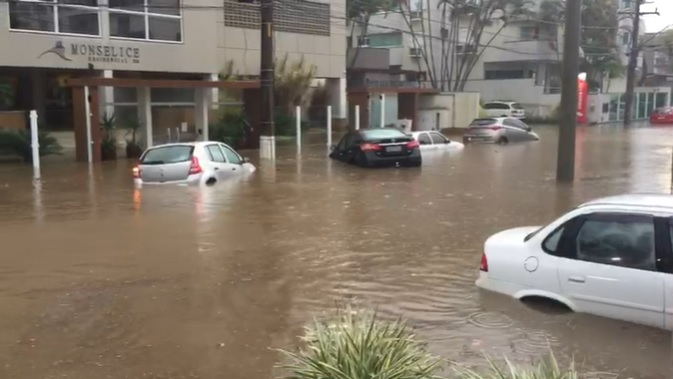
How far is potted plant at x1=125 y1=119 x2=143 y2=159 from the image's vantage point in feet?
88.3

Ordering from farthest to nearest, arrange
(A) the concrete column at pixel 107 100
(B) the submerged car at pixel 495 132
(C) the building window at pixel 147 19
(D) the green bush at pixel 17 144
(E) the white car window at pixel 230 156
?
1. (B) the submerged car at pixel 495 132
2. (A) the concrete column at pixel 107 100
3. (C) the building window at pixel 147 19
4. (D) the green bush at pixel 17 144
5. (E) the white car window at pixel 230 156

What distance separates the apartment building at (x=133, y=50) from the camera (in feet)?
80.2

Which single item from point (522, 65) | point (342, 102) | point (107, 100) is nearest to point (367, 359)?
point (107, 100)

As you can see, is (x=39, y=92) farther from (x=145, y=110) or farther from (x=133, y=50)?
(x=145, y=110)

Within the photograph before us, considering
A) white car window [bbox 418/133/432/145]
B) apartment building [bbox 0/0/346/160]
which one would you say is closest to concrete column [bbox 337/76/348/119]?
apartment building [bbox 0/0/346/160]

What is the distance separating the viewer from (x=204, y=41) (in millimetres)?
30344

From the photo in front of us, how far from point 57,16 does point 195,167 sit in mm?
11388

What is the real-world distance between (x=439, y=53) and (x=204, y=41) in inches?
1305

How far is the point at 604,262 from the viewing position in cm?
634

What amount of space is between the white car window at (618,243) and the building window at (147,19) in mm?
22839

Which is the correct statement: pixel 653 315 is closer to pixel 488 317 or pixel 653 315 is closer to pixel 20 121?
pixel 488 317

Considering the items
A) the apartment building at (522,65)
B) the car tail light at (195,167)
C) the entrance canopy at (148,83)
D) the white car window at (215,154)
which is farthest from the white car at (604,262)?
the apartment building at (522,65)

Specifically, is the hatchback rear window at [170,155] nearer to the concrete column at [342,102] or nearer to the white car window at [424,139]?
the white car window at [424,139]

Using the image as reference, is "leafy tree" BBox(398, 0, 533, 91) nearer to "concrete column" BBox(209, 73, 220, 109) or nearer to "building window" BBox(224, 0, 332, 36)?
"building window" BBox(224, 0, 332, 36)
